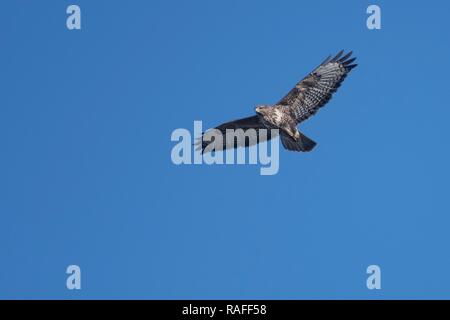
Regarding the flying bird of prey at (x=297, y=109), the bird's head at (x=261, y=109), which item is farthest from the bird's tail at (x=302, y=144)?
the bird's head at (x=261, y=109)

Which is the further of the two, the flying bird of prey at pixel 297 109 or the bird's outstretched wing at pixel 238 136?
the bird's outstretched wing at pixel 238 136

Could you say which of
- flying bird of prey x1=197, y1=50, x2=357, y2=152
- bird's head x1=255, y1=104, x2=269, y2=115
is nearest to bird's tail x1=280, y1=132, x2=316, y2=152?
flying bird of prey x1=197, y1=50, x2=357, y2=152

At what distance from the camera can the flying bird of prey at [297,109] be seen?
18.5 meters

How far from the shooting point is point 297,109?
19156 millimetres

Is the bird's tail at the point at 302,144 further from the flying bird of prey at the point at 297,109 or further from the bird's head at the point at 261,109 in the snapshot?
the bird's head at the point at 261,109

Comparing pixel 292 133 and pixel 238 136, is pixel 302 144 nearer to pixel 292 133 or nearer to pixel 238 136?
pixel 292 133

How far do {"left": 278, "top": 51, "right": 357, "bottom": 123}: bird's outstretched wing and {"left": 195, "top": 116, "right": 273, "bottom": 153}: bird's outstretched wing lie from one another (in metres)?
0.72

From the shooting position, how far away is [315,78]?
64.1 feet
